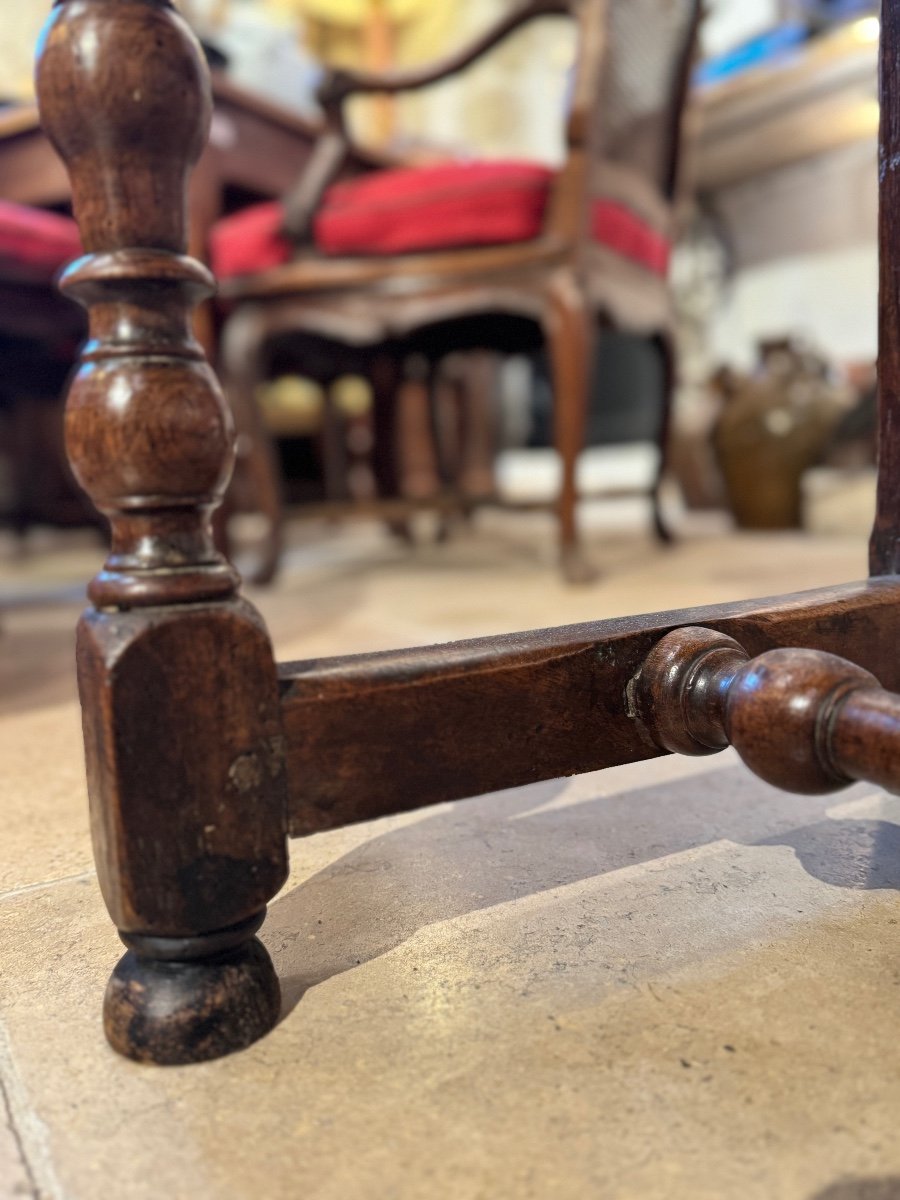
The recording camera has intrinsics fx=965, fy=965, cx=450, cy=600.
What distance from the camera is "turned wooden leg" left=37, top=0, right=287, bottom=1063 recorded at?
36 cm

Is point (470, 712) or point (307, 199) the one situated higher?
point (307, 199)

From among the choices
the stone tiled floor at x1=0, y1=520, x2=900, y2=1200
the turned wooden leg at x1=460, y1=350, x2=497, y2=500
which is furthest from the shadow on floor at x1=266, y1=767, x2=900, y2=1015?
the turned wooden leg at x1=460, y1=350, x2=497, y2=500

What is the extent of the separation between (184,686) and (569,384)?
131 centimetres

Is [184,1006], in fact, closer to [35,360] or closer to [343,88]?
[343,88]

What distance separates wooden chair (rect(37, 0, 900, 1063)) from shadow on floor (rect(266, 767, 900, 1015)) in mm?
66

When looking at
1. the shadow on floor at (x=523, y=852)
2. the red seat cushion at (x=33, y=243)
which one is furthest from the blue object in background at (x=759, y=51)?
the shadow on floor at (x=523, y=852)

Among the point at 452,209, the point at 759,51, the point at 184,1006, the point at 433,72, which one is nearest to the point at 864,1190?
the point at 184,1006

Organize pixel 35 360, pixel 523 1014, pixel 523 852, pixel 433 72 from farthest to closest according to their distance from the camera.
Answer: pixel 35 360
pixel 433 72
pixel 523 852
pixel 523 1014

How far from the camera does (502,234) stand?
1.57m

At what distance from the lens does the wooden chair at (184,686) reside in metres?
0.36

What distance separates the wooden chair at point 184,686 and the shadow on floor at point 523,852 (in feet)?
0.22

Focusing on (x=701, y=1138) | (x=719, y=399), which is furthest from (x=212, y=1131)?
(x=719, y=399)

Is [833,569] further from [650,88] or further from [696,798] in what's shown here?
[696,798]

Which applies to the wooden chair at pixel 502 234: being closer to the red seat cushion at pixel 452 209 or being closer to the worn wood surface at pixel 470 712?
the red seat cushion at pixel 452 209
